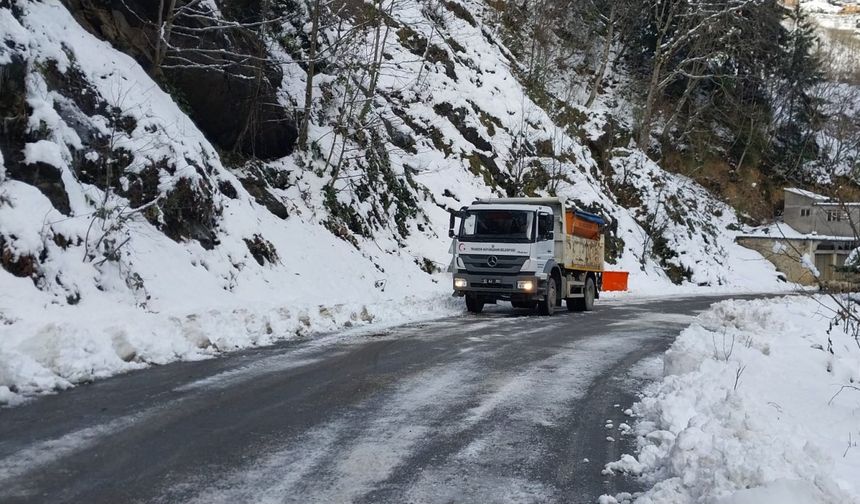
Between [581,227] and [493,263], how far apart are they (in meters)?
4.53

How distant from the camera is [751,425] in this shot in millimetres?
5352

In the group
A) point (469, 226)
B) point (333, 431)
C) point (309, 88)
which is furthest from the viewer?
point (309, 88)

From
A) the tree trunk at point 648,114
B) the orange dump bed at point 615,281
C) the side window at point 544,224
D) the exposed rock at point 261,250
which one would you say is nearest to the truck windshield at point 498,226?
the side window at point 544,224

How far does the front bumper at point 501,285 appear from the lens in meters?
17.6

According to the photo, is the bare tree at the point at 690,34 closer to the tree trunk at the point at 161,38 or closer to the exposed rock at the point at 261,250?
the exposed rock at the point at 261,250

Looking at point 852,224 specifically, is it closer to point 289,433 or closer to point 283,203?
point 289,433

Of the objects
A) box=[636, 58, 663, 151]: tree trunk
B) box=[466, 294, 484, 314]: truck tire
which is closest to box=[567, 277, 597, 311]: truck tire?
box=[466, 294, 484, 314]: truck tire

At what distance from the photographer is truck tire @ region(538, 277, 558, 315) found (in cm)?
1822

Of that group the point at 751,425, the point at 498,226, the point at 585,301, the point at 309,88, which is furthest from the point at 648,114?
the point at 751,425

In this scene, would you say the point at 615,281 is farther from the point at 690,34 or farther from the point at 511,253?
the point at 690,34

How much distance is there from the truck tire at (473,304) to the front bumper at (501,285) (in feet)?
1.74

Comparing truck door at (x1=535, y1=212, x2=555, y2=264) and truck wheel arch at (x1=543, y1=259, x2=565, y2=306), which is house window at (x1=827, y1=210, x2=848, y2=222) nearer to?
truck door at (x1=535, y1=212, x2=555, y2=264)

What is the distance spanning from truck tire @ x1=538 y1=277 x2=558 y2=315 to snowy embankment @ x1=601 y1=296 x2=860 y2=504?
7413 millimetres

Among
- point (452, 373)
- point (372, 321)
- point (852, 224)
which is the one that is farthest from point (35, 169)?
point (852, 224)
